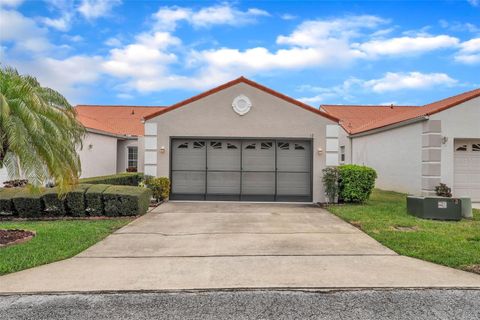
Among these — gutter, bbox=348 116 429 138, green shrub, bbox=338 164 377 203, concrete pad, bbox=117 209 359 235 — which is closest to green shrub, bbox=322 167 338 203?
green shrub, bbox=338 164 377 203

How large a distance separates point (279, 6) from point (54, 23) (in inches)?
355

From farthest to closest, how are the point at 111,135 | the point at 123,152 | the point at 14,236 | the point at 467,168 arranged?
the point at 123,152, the point at 111,135, the point at 467,168, the point at 14,236

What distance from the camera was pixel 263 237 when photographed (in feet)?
25.2

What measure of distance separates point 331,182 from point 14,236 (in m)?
10.1

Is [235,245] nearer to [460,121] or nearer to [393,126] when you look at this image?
[460,121]

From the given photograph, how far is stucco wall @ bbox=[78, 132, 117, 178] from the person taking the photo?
1775cm

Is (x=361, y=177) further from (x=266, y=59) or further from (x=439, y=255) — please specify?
(x=266, y=59)

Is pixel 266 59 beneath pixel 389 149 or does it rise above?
above

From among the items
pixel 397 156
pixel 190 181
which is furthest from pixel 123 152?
pixel 397 156

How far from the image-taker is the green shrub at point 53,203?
10.1 m

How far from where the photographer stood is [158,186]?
1320 centimetres

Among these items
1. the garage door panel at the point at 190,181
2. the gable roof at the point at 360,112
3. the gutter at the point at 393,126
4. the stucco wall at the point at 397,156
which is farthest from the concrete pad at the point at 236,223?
the gable roof at the point at 360,112

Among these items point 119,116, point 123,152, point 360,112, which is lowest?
point 123,152

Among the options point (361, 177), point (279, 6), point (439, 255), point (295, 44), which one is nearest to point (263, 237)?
point (439, 255)
